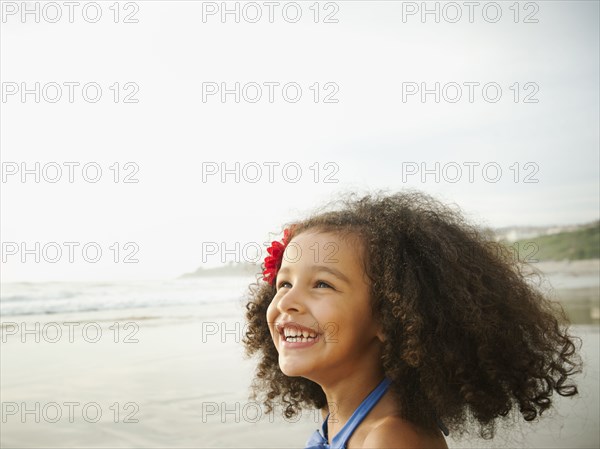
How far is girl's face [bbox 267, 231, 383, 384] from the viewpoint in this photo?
5.92 ft

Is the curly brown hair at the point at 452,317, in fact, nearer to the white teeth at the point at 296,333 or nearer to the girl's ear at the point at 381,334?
the girl's ear at the point at 381,334

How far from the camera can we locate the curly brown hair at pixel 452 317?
5.75ft

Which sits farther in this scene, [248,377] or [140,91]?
[140,91]

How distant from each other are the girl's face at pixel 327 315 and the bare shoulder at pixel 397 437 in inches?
7.7

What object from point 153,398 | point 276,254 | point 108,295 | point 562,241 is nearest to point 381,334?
point 276,254

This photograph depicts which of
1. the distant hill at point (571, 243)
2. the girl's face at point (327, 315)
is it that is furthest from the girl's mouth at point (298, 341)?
the distant hill at point (571, 243)

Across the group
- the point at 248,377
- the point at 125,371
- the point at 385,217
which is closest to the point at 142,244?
the point at 125,371

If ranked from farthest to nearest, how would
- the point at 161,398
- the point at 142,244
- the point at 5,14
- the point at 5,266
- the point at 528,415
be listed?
the point at 5,266 < the point at 142,244 < the point at 5,14 < the point at 161,398 < the point at 528,415

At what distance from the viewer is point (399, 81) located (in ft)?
14.3

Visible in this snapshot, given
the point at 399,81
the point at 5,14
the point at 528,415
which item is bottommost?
the point at 528,415

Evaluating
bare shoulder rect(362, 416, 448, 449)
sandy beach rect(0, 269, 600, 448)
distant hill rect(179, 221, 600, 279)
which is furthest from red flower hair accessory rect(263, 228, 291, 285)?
distant hill rect(179, 221, 600, 279)

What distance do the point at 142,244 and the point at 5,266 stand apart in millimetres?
1427

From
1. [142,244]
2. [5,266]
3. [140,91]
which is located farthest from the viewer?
[5,266]

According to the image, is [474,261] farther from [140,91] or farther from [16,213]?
[16,213]
